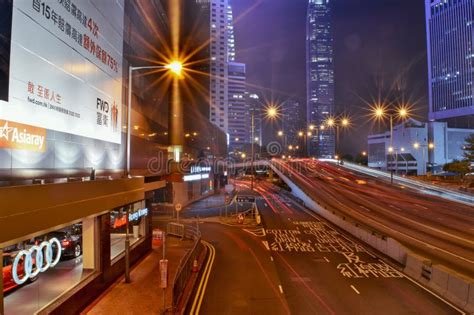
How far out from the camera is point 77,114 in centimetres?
1290

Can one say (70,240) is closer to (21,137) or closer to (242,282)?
(21,137)

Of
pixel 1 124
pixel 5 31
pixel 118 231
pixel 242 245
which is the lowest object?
pixel 242 245

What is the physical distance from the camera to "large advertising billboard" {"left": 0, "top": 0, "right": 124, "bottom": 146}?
924cm

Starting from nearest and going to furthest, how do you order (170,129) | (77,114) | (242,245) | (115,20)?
(77,114) → (115,20) → (242,245) → (170,129)

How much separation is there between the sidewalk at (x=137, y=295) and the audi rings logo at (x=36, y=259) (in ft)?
8.74

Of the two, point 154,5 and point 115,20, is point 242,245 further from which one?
point 154,5

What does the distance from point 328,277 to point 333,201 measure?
100ft

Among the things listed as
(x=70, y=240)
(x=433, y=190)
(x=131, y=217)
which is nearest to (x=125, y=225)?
(x=131, y=217)

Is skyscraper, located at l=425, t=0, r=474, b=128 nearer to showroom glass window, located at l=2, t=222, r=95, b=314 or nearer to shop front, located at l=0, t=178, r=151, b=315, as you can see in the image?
Result: shop front, located at l=0, t=178, r=151, b=315

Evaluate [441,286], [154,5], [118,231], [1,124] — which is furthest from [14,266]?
[154,5]

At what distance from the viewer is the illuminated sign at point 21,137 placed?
8.51 metres

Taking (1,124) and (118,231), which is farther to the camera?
(118,231)

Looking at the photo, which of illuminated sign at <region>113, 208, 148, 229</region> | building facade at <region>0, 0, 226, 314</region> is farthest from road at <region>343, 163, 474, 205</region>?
building facade at <region>0, 0, 226, 314</region>

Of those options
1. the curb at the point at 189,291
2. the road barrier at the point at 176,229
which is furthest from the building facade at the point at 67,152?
the road barrier at the point at 176,229
